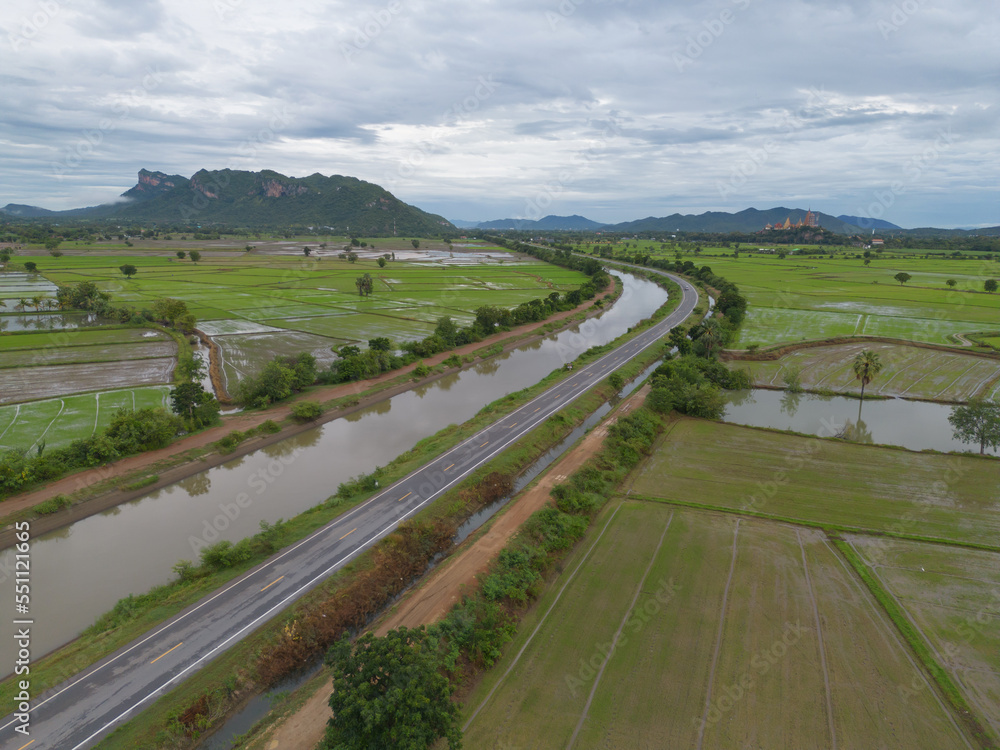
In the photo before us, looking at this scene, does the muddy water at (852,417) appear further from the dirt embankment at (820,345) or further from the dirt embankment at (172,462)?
the dirt embankment at (172,462)

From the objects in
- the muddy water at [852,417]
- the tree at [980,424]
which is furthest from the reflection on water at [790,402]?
the tree at [980,424]

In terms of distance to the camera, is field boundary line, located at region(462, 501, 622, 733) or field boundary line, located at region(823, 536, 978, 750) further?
field boundary line, located at region(462, 501, 622, 733)

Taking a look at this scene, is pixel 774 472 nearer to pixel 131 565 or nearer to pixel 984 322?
pixel 131 565

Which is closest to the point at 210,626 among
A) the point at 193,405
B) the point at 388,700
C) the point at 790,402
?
the point at 388,700

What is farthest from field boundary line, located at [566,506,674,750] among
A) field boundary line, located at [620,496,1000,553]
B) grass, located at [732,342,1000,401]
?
grass, located at [732,342,1000,401]

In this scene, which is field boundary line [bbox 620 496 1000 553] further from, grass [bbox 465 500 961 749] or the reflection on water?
the reflection on water

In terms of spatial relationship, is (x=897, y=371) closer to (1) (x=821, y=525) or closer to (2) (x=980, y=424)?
(2) (x=980, y=424)

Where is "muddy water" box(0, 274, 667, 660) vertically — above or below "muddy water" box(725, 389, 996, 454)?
below

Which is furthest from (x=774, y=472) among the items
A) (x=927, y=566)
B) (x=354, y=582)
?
(x=354, y=582)
